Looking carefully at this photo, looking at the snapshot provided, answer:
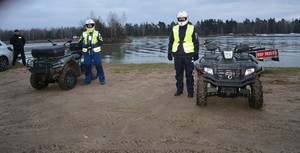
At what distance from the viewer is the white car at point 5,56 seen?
43.0 feet

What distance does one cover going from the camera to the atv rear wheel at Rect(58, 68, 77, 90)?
313 inches

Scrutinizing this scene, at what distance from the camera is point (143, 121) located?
5340 mm

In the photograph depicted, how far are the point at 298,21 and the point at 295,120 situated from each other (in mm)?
127257

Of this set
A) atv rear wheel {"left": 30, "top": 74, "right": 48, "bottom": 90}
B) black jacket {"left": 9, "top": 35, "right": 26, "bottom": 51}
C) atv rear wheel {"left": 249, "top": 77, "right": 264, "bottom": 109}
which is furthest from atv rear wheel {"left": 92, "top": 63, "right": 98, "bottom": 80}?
black jacket {"left": 9, "top": 35, "right": 26, "bottom": 51}

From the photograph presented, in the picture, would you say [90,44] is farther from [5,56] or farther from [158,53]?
[158,53]

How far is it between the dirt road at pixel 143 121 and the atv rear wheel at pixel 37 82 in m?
0.27

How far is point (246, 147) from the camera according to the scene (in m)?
4.12

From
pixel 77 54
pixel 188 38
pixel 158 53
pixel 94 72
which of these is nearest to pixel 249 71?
pixel 188 38

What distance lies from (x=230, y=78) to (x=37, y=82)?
210 inches

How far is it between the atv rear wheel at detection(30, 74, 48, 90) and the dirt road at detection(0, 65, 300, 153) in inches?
10.5

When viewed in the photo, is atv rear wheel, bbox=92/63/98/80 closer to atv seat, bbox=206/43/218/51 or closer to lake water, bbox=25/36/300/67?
lake water, bbox=25/36/300/67

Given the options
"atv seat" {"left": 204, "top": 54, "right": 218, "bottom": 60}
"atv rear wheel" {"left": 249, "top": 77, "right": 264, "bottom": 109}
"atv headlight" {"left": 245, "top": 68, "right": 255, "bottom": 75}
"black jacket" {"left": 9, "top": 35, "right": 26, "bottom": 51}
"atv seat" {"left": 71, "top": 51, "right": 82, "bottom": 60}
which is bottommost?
"atv rear wheel" {"left": 249, "top": 77, "right": 264, "bottom": 109}

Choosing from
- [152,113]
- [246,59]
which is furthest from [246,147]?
[246,59]

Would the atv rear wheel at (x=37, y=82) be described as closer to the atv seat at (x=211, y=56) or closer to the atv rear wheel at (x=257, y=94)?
the atv seat at (x=211, y=56)
